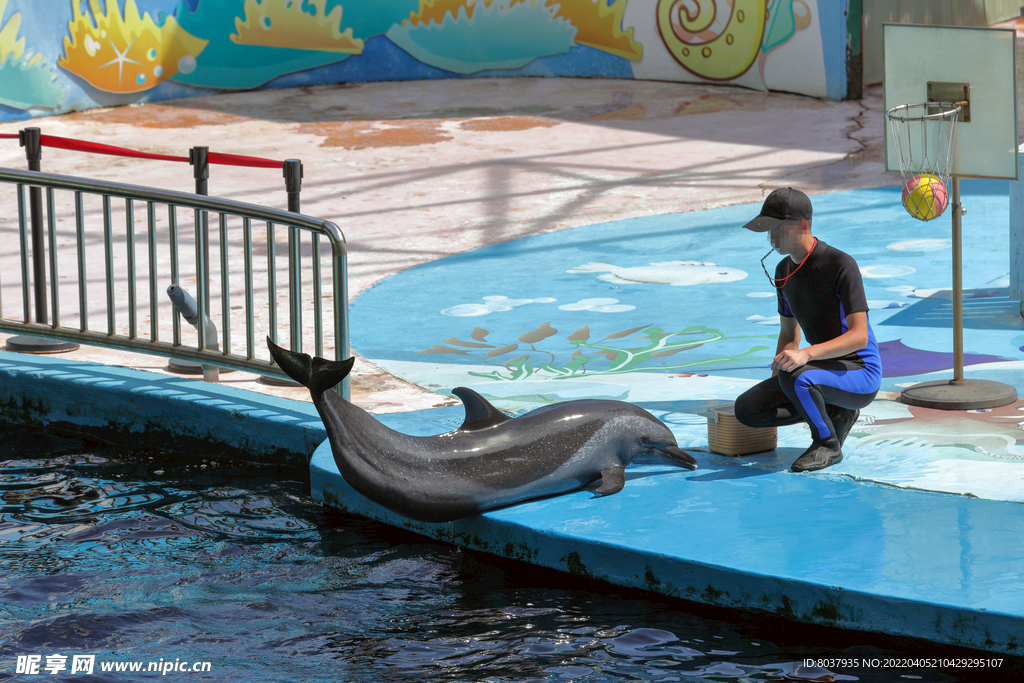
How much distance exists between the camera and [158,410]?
21.2 feet

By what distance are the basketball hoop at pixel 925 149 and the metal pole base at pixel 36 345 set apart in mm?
4643

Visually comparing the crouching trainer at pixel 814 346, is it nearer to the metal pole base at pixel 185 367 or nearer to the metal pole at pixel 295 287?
the metal pole at pixel 295 287

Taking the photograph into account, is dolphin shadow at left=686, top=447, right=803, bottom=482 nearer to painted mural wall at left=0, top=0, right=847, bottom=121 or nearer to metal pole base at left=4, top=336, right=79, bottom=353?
metal pole base at left=4, top=336, right=79, bottom=353

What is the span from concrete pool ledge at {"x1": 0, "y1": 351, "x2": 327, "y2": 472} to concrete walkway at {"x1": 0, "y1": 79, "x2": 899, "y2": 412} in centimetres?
62

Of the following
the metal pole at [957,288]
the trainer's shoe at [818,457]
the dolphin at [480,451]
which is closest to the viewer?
the dolphin at [480,451]

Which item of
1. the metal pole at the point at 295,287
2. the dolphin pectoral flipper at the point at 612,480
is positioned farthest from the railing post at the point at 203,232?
the dolphin pectoral flipper at the point at 612,480

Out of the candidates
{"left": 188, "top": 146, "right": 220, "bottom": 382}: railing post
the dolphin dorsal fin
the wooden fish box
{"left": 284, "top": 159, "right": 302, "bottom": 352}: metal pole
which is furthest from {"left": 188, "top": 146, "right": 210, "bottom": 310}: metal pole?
the wooden fish box

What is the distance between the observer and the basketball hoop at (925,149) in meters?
5.56

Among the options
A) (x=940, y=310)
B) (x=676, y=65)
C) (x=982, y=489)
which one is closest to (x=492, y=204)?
(x=940, y=310)

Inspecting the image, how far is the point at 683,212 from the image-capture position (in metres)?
10.7

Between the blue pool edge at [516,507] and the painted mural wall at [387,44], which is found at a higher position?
the painted mural wall at [387,44]

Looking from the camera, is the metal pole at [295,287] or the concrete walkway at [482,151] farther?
the concrete walkway at [482,151]

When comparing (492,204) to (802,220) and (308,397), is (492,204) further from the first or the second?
(802,220)

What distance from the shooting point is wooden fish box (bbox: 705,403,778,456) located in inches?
208
